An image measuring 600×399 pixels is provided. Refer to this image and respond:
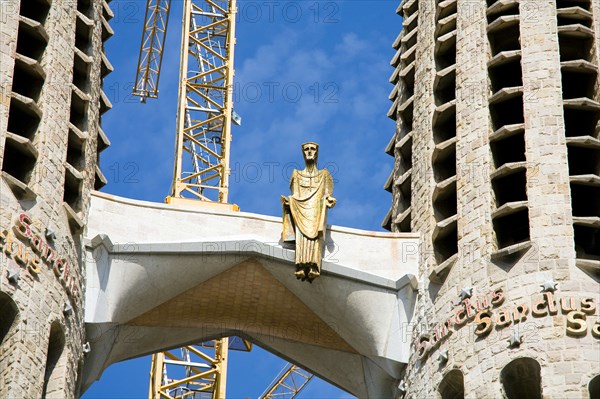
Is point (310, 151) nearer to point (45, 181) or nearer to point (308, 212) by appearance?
point (308, 212)

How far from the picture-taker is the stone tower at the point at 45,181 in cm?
4916

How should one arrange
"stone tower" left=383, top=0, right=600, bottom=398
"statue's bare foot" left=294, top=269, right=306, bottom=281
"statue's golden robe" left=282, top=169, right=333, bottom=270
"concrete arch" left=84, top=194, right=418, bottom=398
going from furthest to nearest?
"concrete arch" left=84, top=194, right=418, bottom=398 → "statue's golden robe" left=282, top=169, right=333, bottom=270 → "statue's bare foot" left=294, top=269, right=306, bottom=281 → "stone tower" left=383, top=0, right=600, bottom=398

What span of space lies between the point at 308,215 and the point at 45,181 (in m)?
6.14

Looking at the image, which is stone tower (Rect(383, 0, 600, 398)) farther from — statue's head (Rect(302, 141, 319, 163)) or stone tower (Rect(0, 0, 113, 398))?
stone tower (Rect(0, 0, 113, 398))

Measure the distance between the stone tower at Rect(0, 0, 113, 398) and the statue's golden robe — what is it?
4.72m

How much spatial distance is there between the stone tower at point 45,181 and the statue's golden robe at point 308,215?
472 cm

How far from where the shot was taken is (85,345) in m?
52.0

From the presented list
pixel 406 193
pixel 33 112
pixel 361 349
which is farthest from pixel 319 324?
pixel 33 112

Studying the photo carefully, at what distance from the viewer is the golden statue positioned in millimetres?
52844

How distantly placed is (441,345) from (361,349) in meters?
3.42

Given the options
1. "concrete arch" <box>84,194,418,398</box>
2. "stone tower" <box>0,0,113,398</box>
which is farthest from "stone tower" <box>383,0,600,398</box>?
"stone tower" <box>0,0,113,398</box>

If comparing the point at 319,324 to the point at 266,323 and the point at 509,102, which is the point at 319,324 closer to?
the point at 266,323

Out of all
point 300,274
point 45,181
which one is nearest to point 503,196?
point 300,274

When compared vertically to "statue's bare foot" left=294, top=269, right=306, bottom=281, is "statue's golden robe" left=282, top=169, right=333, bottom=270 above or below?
above
